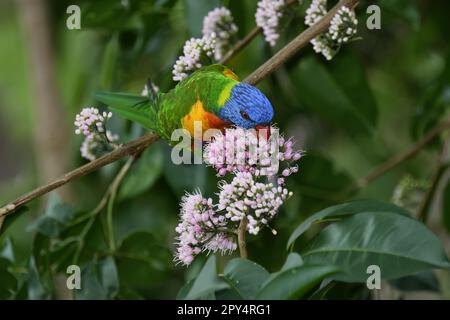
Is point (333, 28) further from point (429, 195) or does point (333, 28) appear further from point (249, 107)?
point (429, 195)

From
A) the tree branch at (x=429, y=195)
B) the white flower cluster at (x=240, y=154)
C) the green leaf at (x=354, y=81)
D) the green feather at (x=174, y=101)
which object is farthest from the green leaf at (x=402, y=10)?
the white flower cluster at (x=240, y=154)

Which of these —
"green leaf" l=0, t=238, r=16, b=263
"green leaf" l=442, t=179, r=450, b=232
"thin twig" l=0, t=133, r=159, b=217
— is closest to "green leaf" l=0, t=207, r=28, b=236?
"thin twig" l=0, t=133, r=159, b=217

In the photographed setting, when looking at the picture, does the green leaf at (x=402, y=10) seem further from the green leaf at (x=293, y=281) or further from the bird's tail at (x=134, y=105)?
the green leaf at (x=293, y=281)

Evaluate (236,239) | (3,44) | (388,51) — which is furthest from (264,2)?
(3,44)

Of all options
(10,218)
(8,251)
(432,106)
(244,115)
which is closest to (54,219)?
(8,251)

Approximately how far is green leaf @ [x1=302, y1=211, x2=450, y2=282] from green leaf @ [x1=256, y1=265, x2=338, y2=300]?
101 millimetres

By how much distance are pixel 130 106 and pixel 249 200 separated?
25.9 inches

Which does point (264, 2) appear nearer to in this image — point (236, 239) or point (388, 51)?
point (236, 239)

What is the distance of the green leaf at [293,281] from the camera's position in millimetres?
1210

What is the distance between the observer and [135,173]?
228 centimetres

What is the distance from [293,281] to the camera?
3.98 feet

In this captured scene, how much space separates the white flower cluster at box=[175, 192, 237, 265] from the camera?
4.62 ft

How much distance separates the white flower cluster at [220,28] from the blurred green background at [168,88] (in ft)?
0.38

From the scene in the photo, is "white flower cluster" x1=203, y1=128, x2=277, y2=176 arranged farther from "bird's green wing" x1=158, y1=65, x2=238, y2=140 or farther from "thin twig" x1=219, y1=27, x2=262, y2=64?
"thin twig" x1=219, y1=27, x2=262, y2=64
